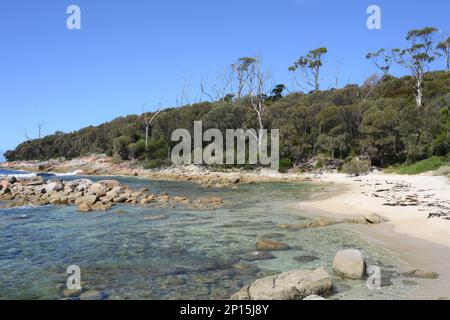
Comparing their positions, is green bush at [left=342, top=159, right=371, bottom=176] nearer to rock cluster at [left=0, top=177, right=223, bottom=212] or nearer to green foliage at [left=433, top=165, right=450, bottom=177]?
green foliage at [left=433, top=165, right=450, bottom=177]

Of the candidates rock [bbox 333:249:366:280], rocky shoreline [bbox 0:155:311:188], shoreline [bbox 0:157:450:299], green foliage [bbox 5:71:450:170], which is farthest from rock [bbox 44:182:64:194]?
green foliage [bbox 5:71:450:170]

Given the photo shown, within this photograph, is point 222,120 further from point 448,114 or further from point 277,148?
point 448,114

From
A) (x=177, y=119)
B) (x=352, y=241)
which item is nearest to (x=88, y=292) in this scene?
(x=352, y=241)

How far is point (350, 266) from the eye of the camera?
8.43 metres

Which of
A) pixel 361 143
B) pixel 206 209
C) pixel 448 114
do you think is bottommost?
pixel 206 209

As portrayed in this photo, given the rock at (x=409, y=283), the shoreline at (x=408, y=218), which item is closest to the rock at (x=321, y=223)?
the shoreline at (x=408, y=218)

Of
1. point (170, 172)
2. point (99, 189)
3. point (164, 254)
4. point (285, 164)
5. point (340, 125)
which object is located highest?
point (340, 125)

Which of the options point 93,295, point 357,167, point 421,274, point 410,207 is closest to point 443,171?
point 357,167

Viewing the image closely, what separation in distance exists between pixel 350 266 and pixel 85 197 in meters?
18.5

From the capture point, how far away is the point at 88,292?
795cm

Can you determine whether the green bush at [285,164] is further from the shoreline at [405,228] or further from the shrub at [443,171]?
the shoreline at [405,228]

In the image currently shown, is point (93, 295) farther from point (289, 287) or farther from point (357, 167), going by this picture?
point (357, 167)

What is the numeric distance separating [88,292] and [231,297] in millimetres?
3031

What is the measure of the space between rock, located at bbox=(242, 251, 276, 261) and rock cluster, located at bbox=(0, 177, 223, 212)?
10006 millimetres
